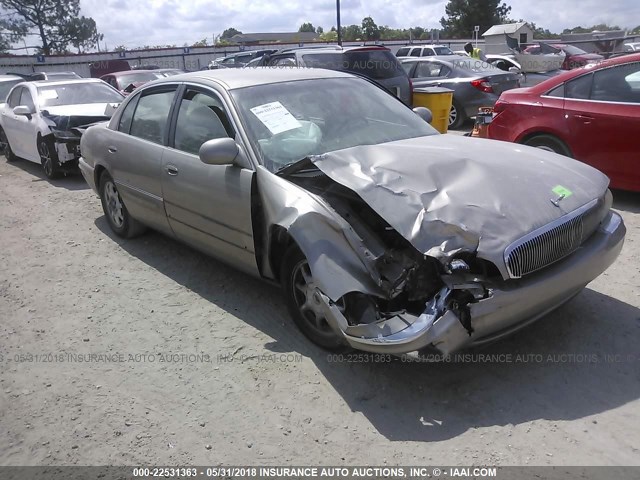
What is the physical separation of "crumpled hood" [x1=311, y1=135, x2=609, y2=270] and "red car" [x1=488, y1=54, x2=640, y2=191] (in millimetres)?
2326

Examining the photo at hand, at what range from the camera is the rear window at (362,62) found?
9836 millimetres

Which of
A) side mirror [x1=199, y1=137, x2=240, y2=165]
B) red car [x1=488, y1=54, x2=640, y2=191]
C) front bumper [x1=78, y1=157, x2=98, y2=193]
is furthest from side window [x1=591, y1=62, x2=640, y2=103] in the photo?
front bumper [x1=78, y1=157, x2=98, y2=193]

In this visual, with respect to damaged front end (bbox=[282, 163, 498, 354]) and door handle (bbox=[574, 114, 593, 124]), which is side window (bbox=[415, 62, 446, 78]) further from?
damaged front end (bbox=[282, 163, 498, 354])

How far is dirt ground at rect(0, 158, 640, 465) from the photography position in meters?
2.80

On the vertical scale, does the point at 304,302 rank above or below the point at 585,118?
below

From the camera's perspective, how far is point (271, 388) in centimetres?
330

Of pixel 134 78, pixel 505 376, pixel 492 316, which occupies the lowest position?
pixel 505 376

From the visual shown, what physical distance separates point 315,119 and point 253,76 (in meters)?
0.78

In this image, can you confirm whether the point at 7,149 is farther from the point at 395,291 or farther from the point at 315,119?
the point at 395,291

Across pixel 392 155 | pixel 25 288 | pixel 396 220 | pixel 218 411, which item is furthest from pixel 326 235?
pixel 25 288

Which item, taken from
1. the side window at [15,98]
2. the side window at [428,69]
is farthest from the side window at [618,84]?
the side window at [15,98]

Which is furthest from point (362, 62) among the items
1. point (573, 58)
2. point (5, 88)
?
point (573, 58)

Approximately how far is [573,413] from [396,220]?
1374mm

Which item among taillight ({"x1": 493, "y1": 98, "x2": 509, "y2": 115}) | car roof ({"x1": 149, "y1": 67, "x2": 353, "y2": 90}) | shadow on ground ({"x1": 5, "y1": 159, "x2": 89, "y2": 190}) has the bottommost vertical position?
shadow on ground ({"x1": 5, "y1": 159, "x2": 89, "y2": 190})
